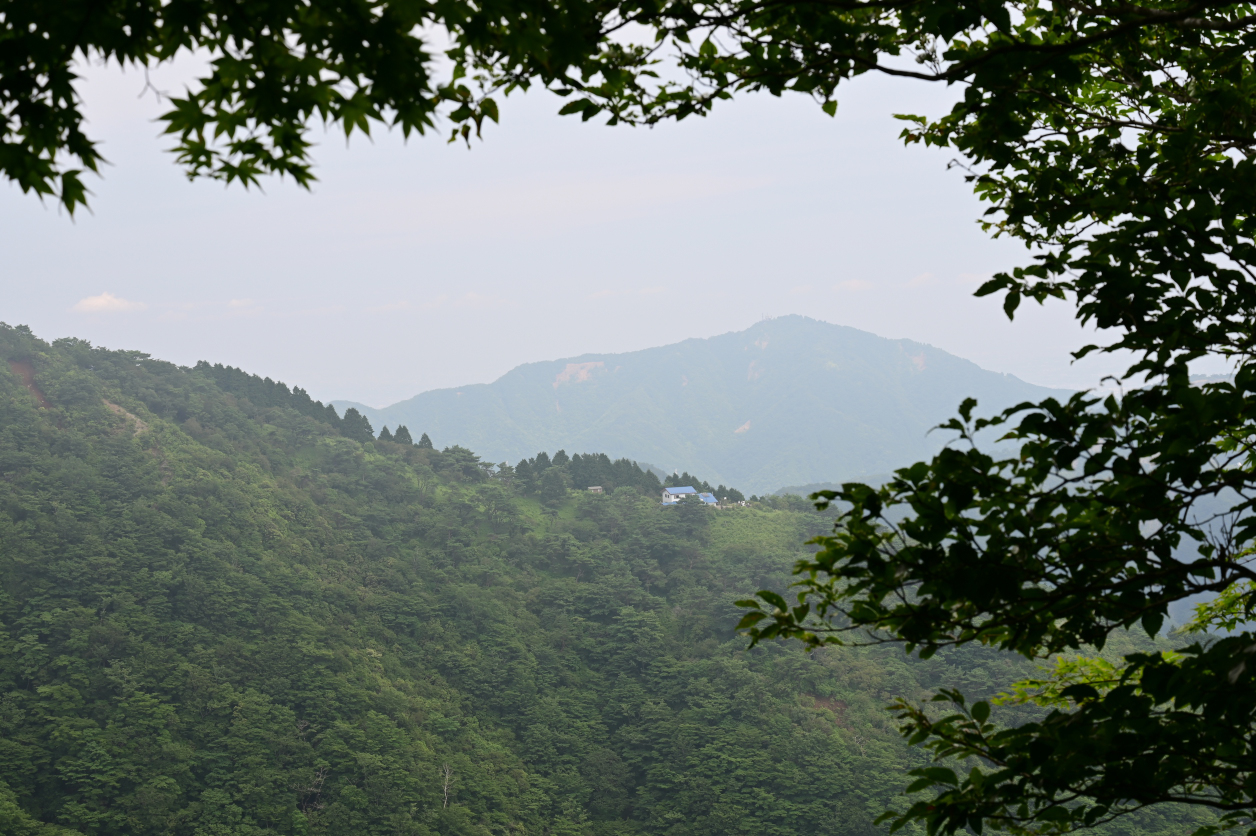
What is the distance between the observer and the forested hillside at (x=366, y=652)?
104 feet

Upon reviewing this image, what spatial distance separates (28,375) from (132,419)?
295 inches

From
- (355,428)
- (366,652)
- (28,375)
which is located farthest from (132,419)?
(366,652)

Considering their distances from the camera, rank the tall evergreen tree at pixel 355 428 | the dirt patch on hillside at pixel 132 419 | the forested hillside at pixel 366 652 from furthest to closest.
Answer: the tall evergreen tree at pixel 355 428
the dirt patch on hillside at pixel 132 419
the forested hillside at pixel 366 652

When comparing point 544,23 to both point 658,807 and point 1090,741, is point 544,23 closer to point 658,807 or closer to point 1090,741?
point 1090,741

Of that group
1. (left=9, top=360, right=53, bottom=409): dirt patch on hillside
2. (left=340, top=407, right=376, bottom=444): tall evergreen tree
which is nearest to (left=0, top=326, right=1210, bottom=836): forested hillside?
(left=9, top=360, right=53, bottom=409): dirt patch on hillside

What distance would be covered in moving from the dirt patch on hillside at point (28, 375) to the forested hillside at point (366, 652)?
0.59 ft

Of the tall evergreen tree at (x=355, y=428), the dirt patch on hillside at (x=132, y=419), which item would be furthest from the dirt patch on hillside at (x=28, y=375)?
the tall evergreen tree at (x=355, y=428)

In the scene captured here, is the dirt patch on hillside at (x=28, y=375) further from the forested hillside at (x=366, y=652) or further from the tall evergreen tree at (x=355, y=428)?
the tall evergreen tree at (x=355, y=428)

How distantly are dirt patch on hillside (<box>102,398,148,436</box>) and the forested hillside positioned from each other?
0.19 metres

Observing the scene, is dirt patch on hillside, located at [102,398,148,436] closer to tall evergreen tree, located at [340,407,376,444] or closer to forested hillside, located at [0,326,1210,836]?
forested hillside, located at [0,326,1210,836]

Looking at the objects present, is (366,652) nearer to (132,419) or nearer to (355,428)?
(132,419)

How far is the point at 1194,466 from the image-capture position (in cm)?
246

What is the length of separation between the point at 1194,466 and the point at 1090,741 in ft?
2.79

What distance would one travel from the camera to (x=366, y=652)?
39.9 metres
